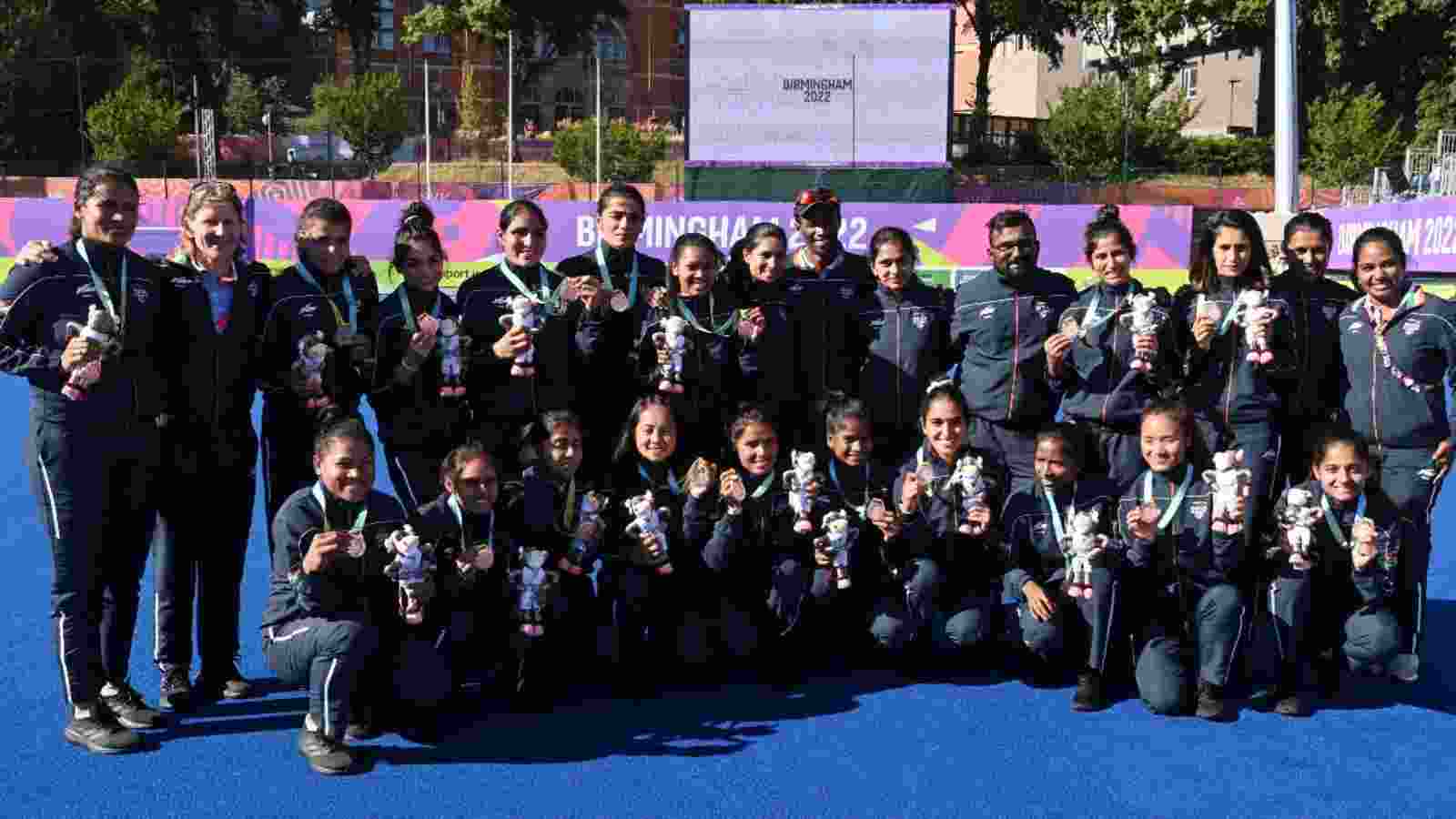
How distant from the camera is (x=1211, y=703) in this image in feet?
16.6

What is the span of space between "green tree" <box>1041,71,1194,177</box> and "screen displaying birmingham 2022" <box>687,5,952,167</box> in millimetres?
14904

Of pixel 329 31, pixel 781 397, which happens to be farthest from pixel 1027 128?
pixel 781 397

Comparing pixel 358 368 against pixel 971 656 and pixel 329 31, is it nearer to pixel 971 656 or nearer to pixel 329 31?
pixel 971 656

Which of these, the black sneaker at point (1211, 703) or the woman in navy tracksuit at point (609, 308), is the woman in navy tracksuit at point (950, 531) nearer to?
the black sneaker at point (1211, 703)

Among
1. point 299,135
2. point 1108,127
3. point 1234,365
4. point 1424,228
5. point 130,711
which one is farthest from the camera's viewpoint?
point 299,135

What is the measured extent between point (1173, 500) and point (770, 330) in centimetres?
195

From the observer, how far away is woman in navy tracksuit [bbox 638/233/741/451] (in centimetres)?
571

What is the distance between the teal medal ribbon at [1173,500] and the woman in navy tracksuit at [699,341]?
6.08 feet

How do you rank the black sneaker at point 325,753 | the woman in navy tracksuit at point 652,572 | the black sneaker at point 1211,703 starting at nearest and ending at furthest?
the black sneaker at point 325,753
the black sneaker at point 1211,703
the woman in navy tracksuit at point 652,572

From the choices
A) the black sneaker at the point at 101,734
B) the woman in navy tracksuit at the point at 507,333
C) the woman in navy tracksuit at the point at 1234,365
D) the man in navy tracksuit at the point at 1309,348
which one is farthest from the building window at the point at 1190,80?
the black sneaker at the point at 101,734

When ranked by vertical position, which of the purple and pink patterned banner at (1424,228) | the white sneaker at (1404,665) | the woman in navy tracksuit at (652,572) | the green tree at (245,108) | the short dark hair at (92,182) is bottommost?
the white sneaker at (1404,665)

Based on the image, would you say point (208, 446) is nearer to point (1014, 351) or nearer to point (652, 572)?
point (652, 572)

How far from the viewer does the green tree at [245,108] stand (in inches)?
1770

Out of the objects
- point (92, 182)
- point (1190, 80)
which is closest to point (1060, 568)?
point (92, 182)
